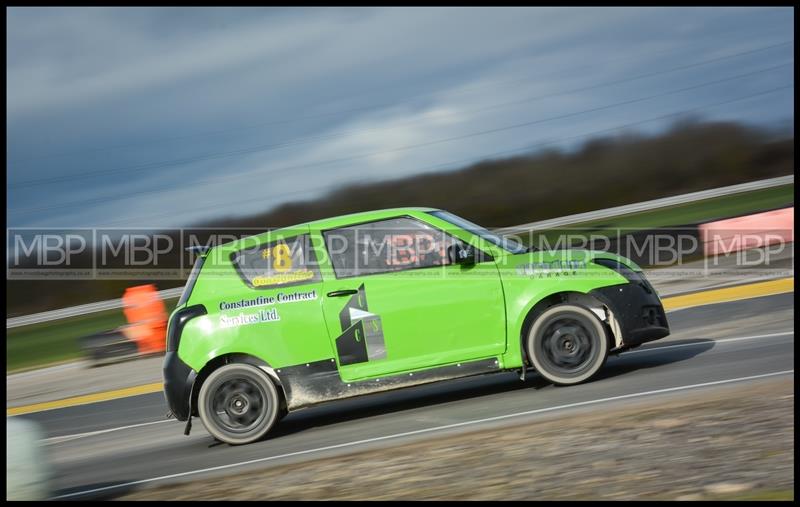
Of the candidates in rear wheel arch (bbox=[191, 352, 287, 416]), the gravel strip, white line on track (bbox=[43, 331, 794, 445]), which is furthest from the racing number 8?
white line on track (bbox=[43, 331, 794, 445])

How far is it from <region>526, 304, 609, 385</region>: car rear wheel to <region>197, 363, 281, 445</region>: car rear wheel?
7.62 feet

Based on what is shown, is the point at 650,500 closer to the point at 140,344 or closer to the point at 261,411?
the point at 261,411

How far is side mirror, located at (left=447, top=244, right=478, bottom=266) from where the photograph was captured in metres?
7.78

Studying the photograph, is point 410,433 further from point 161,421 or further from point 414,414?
point 161,421

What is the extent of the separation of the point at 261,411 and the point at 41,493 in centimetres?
227

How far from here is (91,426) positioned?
10492mm

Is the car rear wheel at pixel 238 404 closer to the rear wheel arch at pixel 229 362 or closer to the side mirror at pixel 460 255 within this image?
the rear wheel arch at pixel 229 362

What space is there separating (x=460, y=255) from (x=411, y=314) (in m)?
0.67

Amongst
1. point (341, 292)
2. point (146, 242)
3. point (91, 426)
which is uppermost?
point (146, 242)

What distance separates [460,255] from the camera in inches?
306

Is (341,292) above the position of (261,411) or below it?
above

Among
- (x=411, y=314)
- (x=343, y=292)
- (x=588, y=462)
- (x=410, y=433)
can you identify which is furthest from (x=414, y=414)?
(x=588, y=462)

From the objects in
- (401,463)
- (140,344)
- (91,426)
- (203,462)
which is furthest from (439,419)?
(140,344)

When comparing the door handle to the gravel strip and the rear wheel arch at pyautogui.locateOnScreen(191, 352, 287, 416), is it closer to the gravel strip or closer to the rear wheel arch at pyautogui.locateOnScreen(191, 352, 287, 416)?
the rear wheel arch at pyautogui.locateOnScreen(191, 352, 287, 416)
